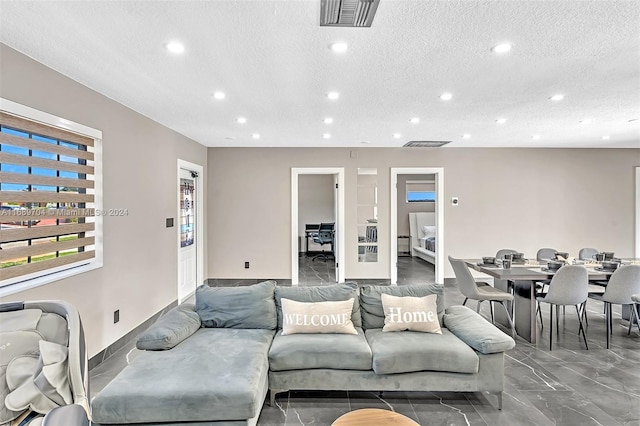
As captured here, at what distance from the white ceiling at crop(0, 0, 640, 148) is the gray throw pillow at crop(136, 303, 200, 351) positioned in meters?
2.00

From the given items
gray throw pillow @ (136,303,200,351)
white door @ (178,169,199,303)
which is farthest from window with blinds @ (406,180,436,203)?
gray throw pillow @ (136,303,200,351)

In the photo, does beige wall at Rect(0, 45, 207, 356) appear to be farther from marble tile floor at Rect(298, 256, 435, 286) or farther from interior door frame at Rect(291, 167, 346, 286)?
marble tile floor at Rect(298, 256, 435, 286)

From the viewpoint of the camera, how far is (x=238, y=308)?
2990mm

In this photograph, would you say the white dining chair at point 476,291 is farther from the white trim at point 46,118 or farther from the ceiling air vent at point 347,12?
the white trim at point 46,118

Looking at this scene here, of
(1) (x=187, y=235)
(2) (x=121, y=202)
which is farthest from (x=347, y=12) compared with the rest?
(1) (x=187, y=235)

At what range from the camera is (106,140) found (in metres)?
3.47

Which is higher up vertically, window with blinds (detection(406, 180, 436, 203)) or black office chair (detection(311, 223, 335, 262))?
window with blinds (detection(406, 180, 436, 203))

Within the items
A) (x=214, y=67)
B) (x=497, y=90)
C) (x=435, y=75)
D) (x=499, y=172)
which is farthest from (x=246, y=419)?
(x=499, y=172)

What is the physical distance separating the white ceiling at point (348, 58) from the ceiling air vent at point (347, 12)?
60 mm

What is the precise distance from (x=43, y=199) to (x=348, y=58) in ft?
8.47

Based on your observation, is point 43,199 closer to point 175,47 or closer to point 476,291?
point 175,47

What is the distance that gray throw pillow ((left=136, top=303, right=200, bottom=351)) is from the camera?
2484 millimetres

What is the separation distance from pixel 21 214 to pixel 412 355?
2990mm

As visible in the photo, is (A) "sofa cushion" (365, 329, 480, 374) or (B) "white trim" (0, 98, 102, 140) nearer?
(B) "white trim" (0, 98, 102, 140)
